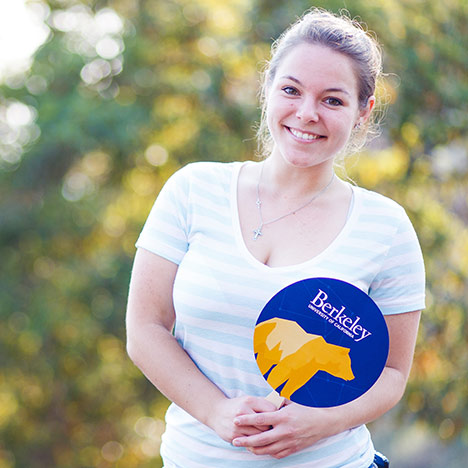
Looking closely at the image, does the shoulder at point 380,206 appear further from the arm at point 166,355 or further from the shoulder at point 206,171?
the arm at point 166,355

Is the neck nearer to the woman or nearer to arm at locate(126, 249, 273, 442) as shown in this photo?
the woman

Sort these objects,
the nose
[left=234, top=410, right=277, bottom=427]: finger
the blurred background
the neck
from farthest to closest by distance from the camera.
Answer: the blurred background < the neck < the nose < [left=234, top=410, right=277, bottom=427]: finger

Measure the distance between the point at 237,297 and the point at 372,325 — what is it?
10.6 inches

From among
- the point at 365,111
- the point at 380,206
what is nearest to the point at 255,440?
the point at 380,206

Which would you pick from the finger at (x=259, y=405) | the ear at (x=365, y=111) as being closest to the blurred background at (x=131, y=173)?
the ear at (x=365, y=111)

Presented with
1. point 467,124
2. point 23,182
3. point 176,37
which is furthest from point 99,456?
point 467,124

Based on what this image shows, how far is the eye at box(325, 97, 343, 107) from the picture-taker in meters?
1.46

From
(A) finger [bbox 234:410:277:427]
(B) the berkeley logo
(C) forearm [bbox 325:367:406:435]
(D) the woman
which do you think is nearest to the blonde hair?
(D) the woman

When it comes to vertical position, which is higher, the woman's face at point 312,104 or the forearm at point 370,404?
the woman's face at point 312,104

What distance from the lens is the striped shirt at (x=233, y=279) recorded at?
55.1 inches

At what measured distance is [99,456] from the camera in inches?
277

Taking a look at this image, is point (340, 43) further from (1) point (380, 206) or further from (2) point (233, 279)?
(2) point (233, 279)

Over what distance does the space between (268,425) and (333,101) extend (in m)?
0.67

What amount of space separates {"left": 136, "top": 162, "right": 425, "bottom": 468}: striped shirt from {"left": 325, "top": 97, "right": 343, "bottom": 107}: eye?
8.4 inches
